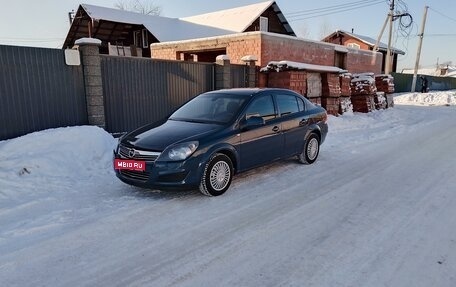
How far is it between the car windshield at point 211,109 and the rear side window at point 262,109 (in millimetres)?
191

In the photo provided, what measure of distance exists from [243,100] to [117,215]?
8.93 feet

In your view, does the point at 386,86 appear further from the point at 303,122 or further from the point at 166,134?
the point at 166,134

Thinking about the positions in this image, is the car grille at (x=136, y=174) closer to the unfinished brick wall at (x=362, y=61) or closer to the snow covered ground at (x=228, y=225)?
the snow covered ground at (x=228, y=225)

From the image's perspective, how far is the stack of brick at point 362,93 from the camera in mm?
16156

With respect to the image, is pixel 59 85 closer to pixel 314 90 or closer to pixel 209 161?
pixel 209 161

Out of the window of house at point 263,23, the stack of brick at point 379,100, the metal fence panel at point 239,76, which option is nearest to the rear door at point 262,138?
the metal fence panel at point 239,76

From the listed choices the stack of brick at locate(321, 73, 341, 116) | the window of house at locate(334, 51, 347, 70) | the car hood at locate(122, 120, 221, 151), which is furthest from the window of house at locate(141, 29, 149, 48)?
the car hood at locate(122, 120, 221, 151)

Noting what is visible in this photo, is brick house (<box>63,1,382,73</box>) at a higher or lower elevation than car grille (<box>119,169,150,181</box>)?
higher

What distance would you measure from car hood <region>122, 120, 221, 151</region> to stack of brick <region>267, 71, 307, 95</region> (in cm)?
751

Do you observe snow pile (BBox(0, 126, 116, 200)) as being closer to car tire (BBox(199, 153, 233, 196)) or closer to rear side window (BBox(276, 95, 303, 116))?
car tire (BBox(199, 153, 233, 196))

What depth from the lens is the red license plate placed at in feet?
15.3

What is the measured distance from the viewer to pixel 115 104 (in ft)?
28.8

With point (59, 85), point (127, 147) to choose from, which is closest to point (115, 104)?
point (59, 85)

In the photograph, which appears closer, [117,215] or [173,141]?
[117,215]
